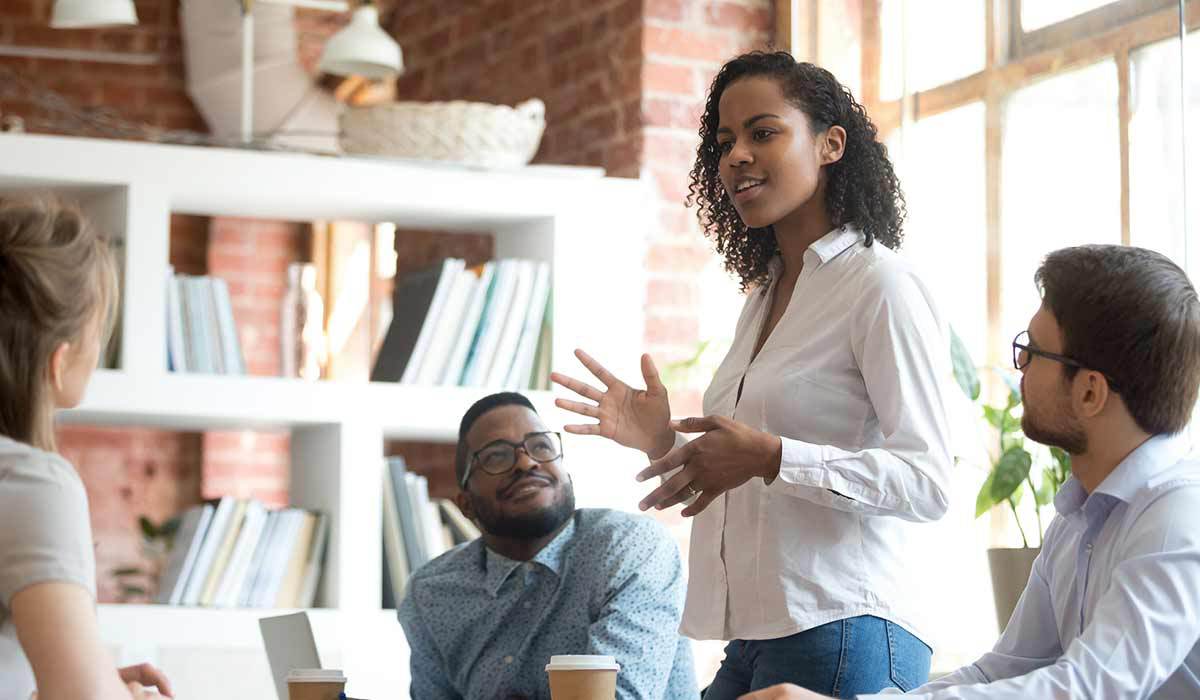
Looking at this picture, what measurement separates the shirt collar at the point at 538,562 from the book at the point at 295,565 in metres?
0.83

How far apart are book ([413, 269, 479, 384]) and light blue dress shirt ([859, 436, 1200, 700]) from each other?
6.41 feet

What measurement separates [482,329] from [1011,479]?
1295 mm

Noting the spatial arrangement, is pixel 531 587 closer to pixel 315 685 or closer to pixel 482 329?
pixel 315 685

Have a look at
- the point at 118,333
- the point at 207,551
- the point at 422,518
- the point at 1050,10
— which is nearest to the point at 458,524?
the point at 422,518

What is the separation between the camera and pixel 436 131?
11.2 feet

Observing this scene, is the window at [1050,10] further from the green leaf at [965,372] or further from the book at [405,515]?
the book at [405,515]

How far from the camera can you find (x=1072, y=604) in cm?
162

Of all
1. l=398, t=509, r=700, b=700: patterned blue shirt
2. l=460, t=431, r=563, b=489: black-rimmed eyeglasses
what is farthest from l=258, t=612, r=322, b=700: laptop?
l=460, t=431, r=563, b=489: black-rimmed eyeglasses

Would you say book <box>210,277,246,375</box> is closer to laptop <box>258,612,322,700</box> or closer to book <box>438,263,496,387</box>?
book <box>438,263,496,387</box>

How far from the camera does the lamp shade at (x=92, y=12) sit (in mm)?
3600

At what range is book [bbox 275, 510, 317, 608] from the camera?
3291mm

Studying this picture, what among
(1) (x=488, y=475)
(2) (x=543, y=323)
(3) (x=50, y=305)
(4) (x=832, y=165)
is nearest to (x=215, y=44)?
(2) (x=543, y=323)

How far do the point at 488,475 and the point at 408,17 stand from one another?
2631 mm

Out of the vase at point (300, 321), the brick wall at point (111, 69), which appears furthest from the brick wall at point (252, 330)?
the brick wall at point (111, 69)
